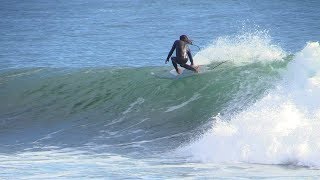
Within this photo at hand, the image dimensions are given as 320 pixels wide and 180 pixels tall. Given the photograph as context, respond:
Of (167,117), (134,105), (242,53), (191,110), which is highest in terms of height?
(242,53)

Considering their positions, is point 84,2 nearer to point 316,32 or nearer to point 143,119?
point 316,32

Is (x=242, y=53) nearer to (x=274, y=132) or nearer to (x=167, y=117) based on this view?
(x=167, y=117)

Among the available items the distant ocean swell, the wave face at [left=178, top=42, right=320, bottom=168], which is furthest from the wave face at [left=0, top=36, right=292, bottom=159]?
the wave face at [left=178, top=42, right=320, bottom=168]

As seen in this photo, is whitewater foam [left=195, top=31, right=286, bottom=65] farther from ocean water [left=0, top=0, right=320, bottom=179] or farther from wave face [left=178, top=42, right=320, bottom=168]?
wave face [left=178, top=42, right=320, bottom=168]

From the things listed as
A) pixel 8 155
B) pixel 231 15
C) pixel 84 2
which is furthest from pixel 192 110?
pixel 84 2

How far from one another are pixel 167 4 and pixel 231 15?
37.4 ft

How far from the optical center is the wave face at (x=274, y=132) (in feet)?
49.7

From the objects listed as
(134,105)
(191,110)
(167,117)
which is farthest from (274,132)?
(134,105)

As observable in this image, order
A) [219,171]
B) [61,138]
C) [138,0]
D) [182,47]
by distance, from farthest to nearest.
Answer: [138,0], [182,47], [61,138], [219,171]

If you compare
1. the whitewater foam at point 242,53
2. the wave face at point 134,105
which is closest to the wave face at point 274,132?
the wave face at point 134,105

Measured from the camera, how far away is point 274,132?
15.9 meters

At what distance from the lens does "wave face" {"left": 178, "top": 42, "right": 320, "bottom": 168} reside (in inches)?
596

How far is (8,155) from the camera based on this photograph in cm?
1730

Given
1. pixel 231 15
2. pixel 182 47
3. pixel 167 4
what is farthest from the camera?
pixel 167 4
